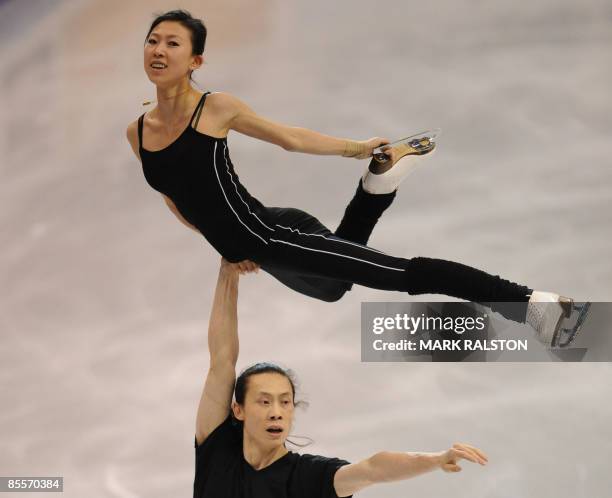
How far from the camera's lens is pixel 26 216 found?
17.2 ft

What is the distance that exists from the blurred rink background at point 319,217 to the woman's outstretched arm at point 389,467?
0.92 metres

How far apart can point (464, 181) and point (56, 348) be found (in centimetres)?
199

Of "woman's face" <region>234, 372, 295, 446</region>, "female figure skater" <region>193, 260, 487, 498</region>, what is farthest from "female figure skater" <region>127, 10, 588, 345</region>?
"woman's face" <region>234, 372, 295, 446</region>

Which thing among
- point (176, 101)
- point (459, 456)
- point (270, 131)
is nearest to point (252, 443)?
point (459, 456)

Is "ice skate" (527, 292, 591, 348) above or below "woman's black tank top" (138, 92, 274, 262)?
below

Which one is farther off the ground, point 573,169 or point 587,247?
point 573,169

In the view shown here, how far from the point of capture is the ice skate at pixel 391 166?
138 inches

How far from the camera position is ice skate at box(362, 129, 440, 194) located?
11.5ft

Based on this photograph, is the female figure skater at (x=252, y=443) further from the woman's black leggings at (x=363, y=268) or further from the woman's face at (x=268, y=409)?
the woman's black leggings at (x=363, y=268)

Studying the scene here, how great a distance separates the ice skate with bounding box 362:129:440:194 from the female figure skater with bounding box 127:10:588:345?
128 mm

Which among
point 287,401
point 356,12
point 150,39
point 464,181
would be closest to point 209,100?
point 150,39

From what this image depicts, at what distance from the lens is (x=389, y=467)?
3.17 metres

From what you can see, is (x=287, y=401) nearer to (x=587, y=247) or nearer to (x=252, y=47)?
(x=587, y=247)

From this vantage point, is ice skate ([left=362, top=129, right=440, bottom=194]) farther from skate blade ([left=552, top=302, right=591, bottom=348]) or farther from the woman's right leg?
skate blade ([left=552, top=302, right=591, bottom=348])
